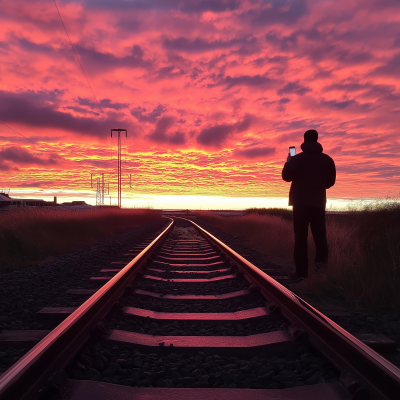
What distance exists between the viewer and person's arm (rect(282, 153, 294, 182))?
16.7 ft

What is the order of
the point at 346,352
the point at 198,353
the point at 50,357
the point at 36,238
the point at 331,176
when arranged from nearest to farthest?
the point at 50,357 < the point at 346,352 < the point at 198,353 < the point at 331,176 < the point at 36,238

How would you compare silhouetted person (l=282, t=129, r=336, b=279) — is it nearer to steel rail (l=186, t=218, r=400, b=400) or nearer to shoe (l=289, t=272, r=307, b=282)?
shoe (l=289, t=272, r=307, b=282)

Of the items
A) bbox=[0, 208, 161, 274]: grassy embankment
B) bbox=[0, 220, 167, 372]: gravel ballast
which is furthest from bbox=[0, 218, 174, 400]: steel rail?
bbox=[0, 208, 161, 274]: grassy embankment

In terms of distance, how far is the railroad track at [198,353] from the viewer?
1.85 m

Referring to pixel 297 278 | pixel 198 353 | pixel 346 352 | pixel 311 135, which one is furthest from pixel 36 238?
pixel 346 352

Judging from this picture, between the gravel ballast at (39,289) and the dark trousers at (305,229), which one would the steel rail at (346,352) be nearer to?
the dark trousers at (305,229)

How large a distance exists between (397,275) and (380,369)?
2.92 metres

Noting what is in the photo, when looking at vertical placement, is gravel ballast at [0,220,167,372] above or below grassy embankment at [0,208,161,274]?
below

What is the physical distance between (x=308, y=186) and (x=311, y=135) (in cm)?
72

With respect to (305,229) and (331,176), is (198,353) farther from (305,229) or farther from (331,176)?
(331,176)

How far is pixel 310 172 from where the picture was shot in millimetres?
5062

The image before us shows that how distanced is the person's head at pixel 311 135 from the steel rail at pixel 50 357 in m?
3.49

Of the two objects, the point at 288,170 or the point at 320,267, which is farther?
the point at 320,267

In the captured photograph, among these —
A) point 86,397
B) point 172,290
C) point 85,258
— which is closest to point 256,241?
point 85,258
